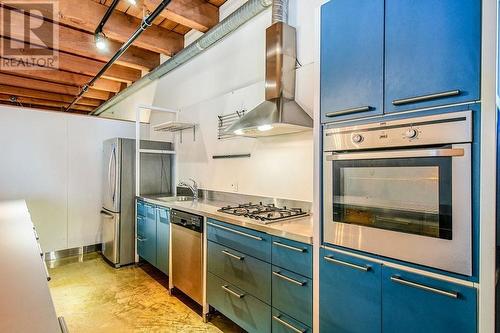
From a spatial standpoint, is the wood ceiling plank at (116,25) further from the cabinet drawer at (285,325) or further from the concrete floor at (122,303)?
the cabinet drawer at (285,325)

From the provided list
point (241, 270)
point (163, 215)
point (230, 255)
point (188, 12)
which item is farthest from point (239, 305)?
point (188, 12)

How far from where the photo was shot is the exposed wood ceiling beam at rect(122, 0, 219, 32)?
3.12 metres

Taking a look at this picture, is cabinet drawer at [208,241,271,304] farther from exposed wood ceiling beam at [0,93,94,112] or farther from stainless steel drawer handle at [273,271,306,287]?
exposed wood ceiling beam at [0,93,94,112]

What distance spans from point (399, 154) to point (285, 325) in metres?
1.30

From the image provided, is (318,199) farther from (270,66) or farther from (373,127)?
(270,66)

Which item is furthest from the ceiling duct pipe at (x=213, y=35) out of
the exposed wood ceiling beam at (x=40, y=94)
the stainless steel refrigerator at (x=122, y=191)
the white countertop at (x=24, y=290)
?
the exposed wood ceiling beam at (x=40, y=94)

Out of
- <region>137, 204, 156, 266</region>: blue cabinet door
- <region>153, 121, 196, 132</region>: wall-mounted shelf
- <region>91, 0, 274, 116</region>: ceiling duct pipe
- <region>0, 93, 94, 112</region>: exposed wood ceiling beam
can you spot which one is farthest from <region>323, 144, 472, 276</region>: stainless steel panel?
<region>0, 93, 94, 112</region>: exposed wood ceiling beam

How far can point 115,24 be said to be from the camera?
3.48 m

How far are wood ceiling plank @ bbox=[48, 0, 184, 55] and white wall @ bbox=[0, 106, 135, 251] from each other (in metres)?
1.47

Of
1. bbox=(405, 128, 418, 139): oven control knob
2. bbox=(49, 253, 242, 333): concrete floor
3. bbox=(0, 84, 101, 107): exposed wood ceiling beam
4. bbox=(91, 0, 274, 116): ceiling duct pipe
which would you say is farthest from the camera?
bbox=(0, 84, 101, 107): exposed wood ceiling beam

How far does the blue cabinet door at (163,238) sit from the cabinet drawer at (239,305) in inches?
34.2

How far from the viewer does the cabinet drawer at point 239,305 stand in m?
2.03

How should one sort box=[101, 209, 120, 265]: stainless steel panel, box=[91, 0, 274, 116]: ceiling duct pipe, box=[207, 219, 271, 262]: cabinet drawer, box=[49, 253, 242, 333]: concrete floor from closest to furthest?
box=[207, 219, 271, 262]: cabinet drawer
box=[49, 253, 242, 333]: concrete floor
box=[91, 0, 274, 116]: ceiling duct pipe
box=[101, 209, 120, 265]: stainless steel panel

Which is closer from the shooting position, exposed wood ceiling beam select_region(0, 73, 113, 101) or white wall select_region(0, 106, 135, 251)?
white wall select_region(0, 106, 135, 251)
